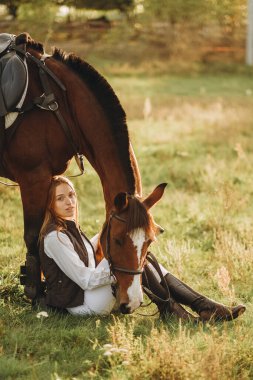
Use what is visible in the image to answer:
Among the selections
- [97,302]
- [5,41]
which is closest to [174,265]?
[97,302]

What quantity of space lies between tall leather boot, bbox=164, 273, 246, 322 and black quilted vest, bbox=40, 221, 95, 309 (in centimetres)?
64

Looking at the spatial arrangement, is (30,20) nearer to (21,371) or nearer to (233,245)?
(233,245)

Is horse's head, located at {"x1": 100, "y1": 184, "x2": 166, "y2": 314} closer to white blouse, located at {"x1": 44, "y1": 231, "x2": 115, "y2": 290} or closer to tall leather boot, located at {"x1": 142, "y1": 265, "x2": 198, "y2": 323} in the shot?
white blouse, located at {"x1": 44, "y1": 231, "x2": 115, "y2": 290}

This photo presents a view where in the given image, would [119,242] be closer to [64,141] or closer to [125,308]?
[125,308]

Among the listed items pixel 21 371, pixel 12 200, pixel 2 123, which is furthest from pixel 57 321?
pixel 12 200

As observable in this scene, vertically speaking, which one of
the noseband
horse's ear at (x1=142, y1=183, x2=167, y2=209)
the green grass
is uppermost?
horse's ear at (x1=142, y1=183, x2=167, y2=209)

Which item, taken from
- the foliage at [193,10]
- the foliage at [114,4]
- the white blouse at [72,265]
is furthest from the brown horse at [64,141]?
the foliage at [193,10]

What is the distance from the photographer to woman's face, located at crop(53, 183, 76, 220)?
451cm

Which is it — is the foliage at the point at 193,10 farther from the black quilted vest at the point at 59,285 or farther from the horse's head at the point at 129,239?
the horse's head at the point at 129,239

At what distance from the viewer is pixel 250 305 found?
4762 millimetres

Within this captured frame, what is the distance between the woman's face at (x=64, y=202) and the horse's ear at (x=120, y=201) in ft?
2.63

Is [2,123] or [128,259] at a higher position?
[2,123]

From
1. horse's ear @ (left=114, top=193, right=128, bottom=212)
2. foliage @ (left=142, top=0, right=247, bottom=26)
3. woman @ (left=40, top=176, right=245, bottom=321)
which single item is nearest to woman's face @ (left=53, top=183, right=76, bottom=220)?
woman @ (left=40, top=176, right=245, bottom=321)

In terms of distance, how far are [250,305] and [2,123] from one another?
2.23m
